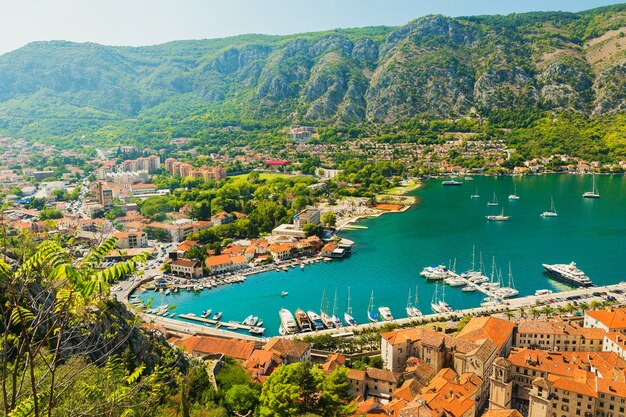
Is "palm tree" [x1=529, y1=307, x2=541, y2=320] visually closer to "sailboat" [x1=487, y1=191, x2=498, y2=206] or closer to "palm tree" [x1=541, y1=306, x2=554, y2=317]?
"palm tree" [x1=541, y1=306, x2=554, y2=317]

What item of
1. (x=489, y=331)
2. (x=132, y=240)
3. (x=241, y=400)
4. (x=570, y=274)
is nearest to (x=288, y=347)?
(x=241, y=400)

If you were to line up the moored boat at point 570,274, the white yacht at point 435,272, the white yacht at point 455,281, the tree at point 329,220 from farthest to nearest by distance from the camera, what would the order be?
the tree at point 329,220
the white yacht at point 435,272
the white yacht at point 455,281
the moored boat at point 570,274

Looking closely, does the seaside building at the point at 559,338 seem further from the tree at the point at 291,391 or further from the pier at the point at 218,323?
the pier at the point at 218,323

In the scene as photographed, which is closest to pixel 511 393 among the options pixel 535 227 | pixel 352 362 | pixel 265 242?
pixel 352 362

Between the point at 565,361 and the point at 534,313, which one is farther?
the point at 534,313

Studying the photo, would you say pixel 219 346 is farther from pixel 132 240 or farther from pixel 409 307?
pixel 132 240

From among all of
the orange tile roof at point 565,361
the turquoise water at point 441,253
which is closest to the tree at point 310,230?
the turquoise water at point 441,253
